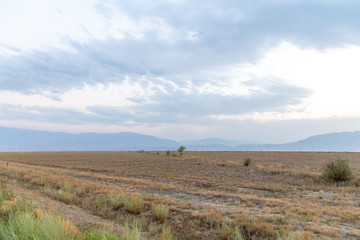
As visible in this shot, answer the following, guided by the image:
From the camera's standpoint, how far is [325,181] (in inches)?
861

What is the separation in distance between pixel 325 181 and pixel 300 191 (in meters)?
6.15

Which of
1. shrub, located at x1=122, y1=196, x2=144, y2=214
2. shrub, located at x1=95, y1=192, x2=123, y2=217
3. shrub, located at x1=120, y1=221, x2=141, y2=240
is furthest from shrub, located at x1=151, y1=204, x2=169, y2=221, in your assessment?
shrub, located at x1=120, y1=221, x2=141, y2=240

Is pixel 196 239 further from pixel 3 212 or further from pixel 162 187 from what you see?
pixel 162 187

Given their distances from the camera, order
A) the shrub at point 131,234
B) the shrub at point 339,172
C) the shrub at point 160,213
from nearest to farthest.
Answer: the shrub at point 131,234 < the shrub at point 160,213 < the shrub at point 339,172

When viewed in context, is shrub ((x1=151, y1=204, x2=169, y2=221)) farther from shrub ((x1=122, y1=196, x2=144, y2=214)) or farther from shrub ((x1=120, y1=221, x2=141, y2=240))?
shrub ((x1=120, y1=221, x2=141, y2=240))

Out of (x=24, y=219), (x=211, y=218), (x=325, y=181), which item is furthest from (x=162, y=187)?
(x=325, y=181)

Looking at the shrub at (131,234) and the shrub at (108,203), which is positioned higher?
the shrub at (131,234)

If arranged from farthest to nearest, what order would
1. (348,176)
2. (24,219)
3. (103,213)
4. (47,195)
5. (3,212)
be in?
(348,176)
(47,195)
(103,213)
(3,212)
(24,219)

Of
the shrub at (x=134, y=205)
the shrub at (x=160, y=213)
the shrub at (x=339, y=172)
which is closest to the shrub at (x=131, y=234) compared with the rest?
A: the shrub at (x=160, y=213)

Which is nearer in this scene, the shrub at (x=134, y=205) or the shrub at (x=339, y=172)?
the shrub at (x=134, y=205)

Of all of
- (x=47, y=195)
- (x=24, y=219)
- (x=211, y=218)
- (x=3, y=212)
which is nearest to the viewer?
(x=24, y=219)

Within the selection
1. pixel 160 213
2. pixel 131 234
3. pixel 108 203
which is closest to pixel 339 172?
pixel 160 213

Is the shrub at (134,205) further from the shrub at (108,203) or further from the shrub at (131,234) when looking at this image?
the shrub at (131,234)

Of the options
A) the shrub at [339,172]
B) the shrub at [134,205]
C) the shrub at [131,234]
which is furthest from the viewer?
the shrub at [339,172]
